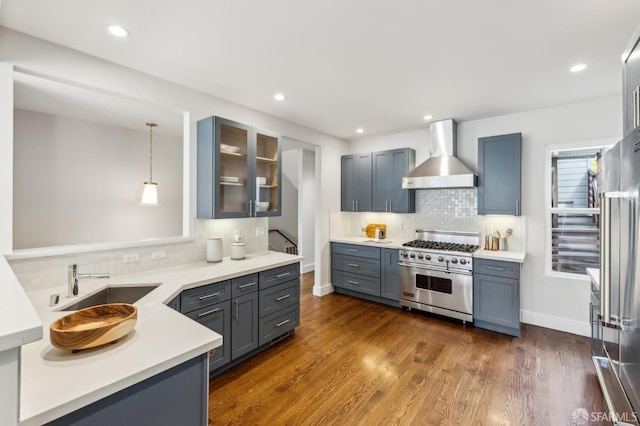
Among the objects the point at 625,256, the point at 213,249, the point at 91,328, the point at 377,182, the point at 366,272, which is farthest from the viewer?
the point at 377,182

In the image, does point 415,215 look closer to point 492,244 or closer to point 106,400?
point 492,244

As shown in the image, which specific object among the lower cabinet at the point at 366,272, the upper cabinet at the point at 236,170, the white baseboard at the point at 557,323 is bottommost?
the white baseboard at the point at 557,323

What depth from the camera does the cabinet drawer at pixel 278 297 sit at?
284cm

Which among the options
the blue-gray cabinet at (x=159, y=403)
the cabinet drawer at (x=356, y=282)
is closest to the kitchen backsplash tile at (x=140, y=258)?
the cabinet drawer at (x=356, y=282)

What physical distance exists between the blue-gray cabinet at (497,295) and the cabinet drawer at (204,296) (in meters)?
2.93

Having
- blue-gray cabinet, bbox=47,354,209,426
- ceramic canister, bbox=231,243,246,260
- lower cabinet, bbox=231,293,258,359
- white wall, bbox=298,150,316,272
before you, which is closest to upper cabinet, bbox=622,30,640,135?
blue-gray cabinet, bbox=47,354,209,426

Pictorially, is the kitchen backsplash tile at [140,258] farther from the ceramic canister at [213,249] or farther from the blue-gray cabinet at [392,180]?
the blue-gray cabinet at [392,180]

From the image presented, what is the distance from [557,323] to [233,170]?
166 inches

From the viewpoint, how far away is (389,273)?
424 centimetres

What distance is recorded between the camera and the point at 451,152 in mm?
4012

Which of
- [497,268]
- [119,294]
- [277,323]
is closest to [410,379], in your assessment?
[277,323]

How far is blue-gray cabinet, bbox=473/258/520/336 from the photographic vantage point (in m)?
3.26

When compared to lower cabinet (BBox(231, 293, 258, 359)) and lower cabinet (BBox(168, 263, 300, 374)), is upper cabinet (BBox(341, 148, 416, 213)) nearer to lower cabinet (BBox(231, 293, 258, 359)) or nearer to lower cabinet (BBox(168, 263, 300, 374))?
lower cabinet (BBox(168, 263, 300, 374))

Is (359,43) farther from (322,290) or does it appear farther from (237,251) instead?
(322,290)
